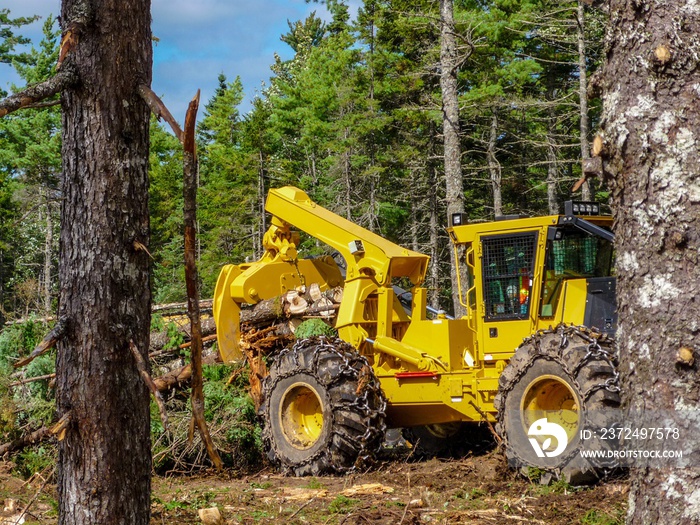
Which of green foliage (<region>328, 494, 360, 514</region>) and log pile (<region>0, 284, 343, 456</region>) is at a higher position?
log pile (<region>0, 284, 343, 456</region>)

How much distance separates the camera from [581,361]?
8430mm

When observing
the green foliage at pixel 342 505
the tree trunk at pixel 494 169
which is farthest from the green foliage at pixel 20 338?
the tree trunk at pixel 494 169

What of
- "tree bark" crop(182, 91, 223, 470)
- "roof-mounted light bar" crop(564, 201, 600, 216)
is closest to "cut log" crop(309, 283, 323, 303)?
"roof-mounted light bar" crop(564, 201, 600, 216)

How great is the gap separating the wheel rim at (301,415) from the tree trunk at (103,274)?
6255 millimetres

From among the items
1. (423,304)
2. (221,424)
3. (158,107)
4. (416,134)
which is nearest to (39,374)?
(221,424)

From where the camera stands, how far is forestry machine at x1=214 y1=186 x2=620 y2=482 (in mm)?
8781

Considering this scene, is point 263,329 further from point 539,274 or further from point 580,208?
point 580,208

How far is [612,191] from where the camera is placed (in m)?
3.53

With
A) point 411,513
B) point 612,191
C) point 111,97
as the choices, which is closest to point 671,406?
point 612,191

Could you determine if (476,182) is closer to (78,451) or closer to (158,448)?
(158,448)

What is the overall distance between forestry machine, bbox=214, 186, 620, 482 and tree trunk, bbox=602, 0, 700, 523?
507 cm

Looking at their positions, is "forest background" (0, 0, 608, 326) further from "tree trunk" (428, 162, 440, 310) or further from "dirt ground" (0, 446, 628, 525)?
"dirt ground" (0, 446, 628, 525)

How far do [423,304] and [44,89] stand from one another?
7.86 m

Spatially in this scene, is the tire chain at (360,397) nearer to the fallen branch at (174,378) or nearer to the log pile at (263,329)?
the log pile at (263,329)
